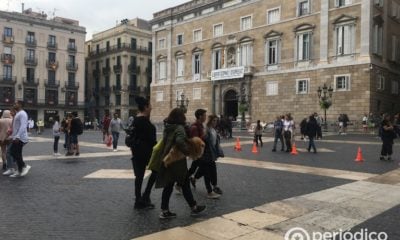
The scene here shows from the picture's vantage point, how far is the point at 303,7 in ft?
123

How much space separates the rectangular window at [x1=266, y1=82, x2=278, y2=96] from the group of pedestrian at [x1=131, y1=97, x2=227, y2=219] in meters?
32.4

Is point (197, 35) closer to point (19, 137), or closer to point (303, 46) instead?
point (303, 46)

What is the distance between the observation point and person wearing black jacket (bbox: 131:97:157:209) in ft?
21.1

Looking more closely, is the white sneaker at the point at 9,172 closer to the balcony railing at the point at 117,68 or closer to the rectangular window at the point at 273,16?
the rectangular window at the point at 273,16

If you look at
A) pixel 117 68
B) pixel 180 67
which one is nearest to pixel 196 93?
pixel 180 67

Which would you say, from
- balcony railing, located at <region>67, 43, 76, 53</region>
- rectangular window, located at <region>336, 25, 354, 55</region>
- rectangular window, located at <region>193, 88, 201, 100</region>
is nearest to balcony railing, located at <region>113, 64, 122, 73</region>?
balcony railing, located at <region>67, 43, 76, 53</region>

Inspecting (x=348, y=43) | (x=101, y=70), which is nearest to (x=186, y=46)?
(x=348, y=43)

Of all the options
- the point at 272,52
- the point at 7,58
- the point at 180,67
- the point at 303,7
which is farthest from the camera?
the point at 7,58

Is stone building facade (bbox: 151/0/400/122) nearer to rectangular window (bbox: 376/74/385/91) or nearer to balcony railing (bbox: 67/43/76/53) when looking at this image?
rectangular window (bbox: 376/74/385/91)

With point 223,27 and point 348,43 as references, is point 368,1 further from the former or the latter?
point 223,27

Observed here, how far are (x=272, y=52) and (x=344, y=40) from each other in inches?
308

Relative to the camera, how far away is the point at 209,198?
24.0ft

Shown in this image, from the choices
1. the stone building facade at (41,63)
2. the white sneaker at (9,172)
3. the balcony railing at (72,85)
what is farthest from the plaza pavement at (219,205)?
the balcony railing at (72,85)

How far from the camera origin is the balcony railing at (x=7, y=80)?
57.4 metres
